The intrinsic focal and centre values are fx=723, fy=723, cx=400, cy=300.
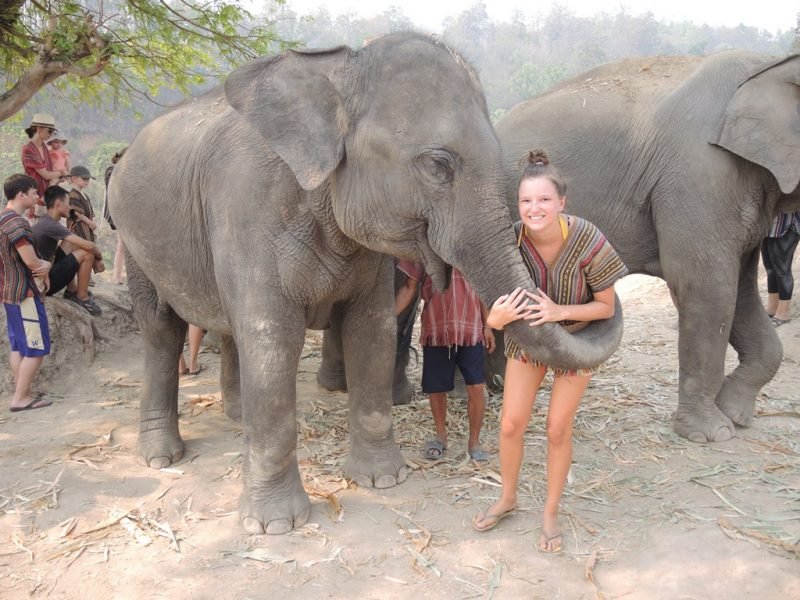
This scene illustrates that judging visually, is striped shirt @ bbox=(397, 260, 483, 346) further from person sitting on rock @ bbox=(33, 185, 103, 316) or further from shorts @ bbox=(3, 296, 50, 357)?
person sitting on rock @ bbox=(33, 185, 103, 316)

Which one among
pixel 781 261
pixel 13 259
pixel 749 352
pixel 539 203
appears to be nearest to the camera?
pixel 539 203

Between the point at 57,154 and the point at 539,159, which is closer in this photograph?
the point at 539,159

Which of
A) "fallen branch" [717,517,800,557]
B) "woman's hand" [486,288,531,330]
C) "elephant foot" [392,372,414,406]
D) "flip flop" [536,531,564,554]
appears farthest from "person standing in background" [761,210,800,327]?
"woman's hand" [486,288,531,330]

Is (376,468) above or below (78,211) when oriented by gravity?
below

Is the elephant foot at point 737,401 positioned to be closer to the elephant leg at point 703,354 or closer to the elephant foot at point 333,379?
the elephant leg at point 703,354

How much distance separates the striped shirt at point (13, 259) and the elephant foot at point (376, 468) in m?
2.81

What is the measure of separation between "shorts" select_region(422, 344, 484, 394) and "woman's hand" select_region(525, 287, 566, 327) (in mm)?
1248

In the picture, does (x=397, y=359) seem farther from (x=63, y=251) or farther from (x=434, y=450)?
(x=63, y=251)

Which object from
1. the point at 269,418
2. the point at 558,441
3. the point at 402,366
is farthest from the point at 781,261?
the point at 269,418

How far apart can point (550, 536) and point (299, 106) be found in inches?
79.1

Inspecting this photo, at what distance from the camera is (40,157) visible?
272 inches

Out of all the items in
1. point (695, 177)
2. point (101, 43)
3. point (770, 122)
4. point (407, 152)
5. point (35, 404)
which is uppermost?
point (101, 43)

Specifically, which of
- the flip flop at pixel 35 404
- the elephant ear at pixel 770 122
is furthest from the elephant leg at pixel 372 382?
the flip flop at pixel 35 404

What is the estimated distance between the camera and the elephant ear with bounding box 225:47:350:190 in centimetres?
269
